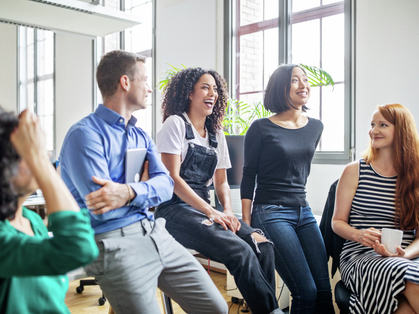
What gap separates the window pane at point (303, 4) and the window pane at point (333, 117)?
0.75 metres

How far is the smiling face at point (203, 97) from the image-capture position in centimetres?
197

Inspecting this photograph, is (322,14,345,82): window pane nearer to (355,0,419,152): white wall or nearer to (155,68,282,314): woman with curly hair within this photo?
(355,0,419,152): white wall

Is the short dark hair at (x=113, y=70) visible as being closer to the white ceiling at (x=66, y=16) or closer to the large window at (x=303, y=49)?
the white ceiling at (x=66, y=16)

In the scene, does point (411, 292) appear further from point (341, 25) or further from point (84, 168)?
point (341, 25)

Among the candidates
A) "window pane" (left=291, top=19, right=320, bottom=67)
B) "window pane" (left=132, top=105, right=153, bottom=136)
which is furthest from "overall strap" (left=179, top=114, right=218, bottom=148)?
"window pane" (left=132, top=105, right=153, bottom=136)

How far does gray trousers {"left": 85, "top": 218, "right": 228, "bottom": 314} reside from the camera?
123 cm

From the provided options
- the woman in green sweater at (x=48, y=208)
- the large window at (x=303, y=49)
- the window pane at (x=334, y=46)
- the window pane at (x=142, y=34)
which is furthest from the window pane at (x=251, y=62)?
the woman in green sweater at (x=48, y=208)

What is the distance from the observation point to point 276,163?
6.13 feet

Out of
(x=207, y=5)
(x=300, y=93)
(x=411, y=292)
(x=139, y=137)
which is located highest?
(x=207, y=5)

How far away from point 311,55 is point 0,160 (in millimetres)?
3118

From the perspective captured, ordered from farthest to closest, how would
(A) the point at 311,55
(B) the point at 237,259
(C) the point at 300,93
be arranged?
1. (A) the point at 311,55
2. (C) the point at 300,93
3. (B) the point at 237,259

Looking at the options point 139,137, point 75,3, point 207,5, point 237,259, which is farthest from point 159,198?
point 207,5

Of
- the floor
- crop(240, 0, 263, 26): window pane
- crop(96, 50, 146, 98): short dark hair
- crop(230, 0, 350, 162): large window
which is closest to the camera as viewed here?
crop(96, 50, 146, 98): short dark hair

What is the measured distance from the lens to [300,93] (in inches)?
78.5
